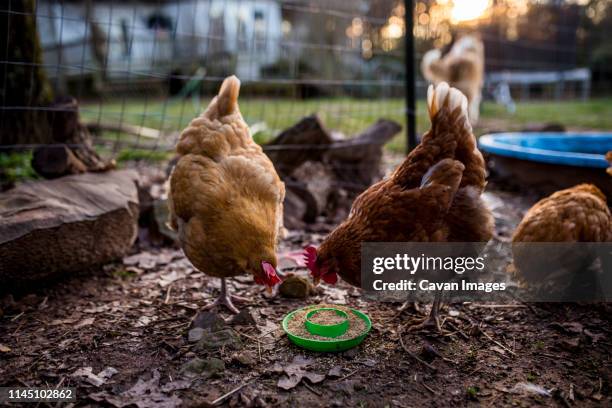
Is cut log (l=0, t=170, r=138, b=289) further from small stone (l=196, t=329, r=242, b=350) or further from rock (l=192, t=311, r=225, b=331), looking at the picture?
small stone (l=196, t=329, r=242, b=350)

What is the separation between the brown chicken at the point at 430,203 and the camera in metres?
2.25

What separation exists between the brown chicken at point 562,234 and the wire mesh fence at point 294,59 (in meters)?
2.21

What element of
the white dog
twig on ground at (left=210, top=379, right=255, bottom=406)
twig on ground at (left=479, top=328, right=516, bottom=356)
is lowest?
twig on ground at (left=210, top=379, right=255, bottom=406)

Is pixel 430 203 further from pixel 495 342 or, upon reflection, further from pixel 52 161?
pixel 52 161

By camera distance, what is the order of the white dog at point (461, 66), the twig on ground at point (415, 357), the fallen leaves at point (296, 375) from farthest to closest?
1. the white dog at point (461, 66)
2. the twig on ground at point (415, 357)
3. the fallen leaves at point (296, 375)

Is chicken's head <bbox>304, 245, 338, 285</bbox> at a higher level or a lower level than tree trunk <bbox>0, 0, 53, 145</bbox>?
lower

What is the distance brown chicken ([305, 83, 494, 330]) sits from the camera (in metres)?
2.25

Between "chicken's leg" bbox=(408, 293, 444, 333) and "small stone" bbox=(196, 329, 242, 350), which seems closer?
"small stone" bbox=(196, 329, 242, 350)

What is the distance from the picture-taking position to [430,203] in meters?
2.22

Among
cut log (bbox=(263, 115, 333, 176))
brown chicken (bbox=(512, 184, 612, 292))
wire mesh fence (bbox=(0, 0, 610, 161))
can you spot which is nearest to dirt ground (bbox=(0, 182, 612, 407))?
brown chicken (bbox=(512, 184, 612, 292))

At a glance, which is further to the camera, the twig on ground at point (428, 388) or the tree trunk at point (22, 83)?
the tree trunk at point (22, 83)

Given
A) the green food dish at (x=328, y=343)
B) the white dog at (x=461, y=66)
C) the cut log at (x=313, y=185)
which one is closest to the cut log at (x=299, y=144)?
the cut log at (x=313, y=185)

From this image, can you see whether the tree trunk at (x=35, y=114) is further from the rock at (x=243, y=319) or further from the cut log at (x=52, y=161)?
the rock at (x=243, y=319)

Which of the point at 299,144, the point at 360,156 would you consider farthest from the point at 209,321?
the point at 360,156
